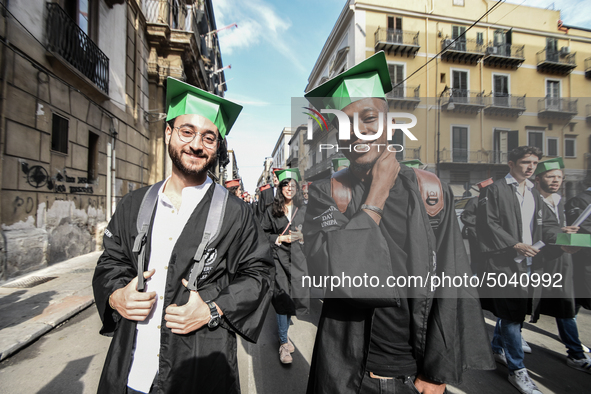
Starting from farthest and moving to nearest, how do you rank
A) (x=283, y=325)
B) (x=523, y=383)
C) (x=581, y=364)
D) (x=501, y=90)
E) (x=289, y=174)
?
(x=289, y=174) → (x=283, y=325) → (x=581, y=364) → (x=523, y=383) → (x=501, y=90)

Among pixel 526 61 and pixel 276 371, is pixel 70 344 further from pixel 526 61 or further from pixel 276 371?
pixel 526 61

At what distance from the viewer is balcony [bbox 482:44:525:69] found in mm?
2537

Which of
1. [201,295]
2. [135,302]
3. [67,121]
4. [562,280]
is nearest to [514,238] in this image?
[562,280]

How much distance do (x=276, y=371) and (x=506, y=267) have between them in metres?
2.39

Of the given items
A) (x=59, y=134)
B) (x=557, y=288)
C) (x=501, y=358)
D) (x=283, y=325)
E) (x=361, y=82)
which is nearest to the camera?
(x=361, y=82)

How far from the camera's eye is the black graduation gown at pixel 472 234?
9.04ft

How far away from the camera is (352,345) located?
60.8 inches

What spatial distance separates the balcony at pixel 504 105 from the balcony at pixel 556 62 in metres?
0.36

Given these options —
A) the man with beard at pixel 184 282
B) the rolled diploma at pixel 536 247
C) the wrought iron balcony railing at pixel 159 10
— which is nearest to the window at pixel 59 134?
the man with beard at pixel 184 282

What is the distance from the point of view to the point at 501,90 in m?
2.46

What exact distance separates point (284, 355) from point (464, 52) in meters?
3.58

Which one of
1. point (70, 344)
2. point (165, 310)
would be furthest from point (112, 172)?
point (165, 310)

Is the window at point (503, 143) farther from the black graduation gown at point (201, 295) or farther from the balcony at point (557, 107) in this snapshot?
the black graduation gown at point (201, 295)

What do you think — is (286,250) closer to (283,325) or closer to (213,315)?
(283,325)
